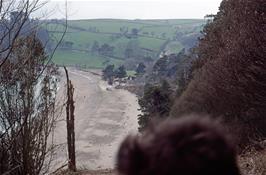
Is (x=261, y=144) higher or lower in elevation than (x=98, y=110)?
→ higher

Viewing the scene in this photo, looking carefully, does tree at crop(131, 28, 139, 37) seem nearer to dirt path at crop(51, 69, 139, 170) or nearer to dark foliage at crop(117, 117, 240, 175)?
dirt path at crop(51, 69, 139, 170)

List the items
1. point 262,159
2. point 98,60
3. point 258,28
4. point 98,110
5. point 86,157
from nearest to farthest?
point 262,159, point 258,28, point 86,157, point 98,110, point 98,60

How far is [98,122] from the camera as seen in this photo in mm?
42844

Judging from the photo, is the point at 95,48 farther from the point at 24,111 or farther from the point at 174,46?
the point at 24,111

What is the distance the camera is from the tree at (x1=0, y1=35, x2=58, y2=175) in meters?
6.64

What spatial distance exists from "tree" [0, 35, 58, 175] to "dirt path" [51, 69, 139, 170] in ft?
33.5

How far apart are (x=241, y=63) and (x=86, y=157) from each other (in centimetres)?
1708

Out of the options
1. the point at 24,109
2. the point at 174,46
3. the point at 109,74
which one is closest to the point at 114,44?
the point at 174,46

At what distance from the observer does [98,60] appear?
9369cm

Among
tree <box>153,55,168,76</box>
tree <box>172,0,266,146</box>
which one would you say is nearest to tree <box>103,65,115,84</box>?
tree <box>153,55,168,76</box>

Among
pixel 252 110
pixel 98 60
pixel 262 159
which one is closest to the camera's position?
pixel 262 159

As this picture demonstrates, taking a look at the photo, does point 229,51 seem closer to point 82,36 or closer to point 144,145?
point 144,145

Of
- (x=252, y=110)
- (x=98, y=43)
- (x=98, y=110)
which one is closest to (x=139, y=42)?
(x=98, y=43)

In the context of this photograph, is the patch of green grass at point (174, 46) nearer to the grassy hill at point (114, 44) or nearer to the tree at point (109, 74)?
the grassy hill at point (114, 44)
